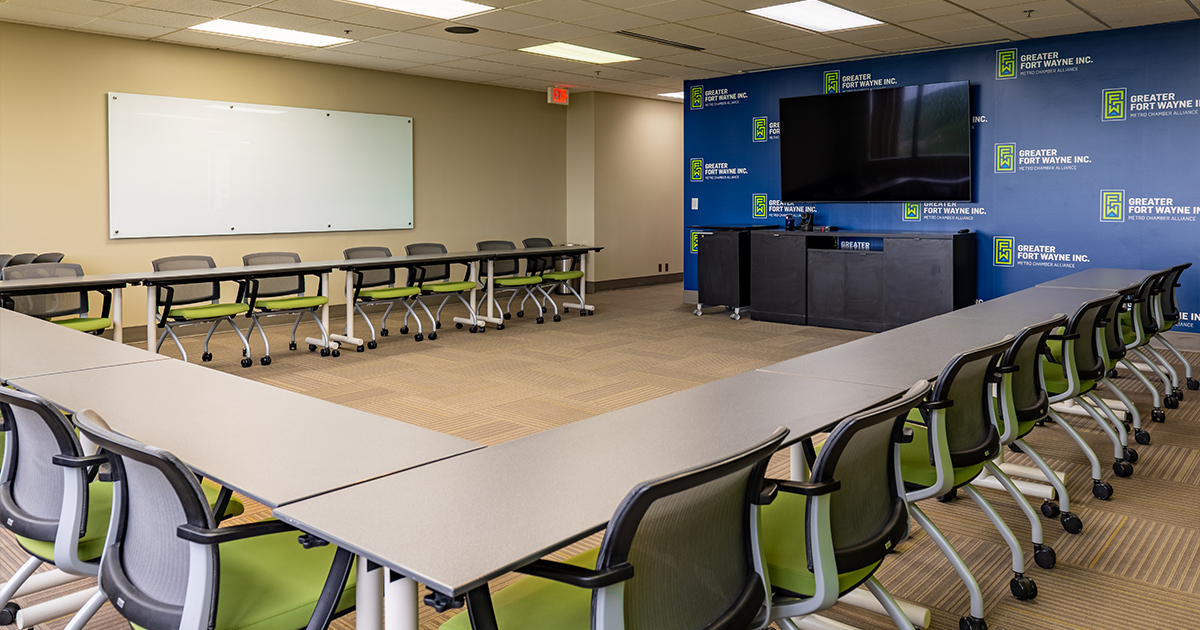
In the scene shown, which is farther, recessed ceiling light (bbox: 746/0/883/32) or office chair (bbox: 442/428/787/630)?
recessed ceiling light (bbox: 746/0/883/32)

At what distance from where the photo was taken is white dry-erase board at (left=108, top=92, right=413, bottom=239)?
8109 millimetres

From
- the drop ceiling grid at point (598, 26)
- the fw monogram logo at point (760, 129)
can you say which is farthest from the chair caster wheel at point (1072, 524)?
the fw monogram logo at point (760, 129)

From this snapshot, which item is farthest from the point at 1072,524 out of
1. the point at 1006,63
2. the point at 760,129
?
the point at 760,129

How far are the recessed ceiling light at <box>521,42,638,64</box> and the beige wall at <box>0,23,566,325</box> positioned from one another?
7.43ft

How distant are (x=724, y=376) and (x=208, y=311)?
4177 mm

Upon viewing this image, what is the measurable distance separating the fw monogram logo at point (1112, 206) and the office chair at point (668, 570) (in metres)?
7.44

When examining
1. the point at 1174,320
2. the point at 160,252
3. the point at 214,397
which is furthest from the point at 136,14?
the point at 1174,320

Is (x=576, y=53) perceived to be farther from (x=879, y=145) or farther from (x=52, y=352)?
(x=52, y=352)

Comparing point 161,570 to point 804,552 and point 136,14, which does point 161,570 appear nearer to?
point 804,552

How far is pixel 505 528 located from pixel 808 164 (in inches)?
339

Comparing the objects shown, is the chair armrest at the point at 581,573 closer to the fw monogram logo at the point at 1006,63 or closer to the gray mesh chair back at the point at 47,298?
the gray mesh chair back at the point at 47,298

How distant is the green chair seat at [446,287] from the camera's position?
852 centimetres

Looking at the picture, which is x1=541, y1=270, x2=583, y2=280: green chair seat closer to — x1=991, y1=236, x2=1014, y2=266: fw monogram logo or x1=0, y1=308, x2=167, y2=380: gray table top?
x1=991, y1=236, x2=1014, y2=266: fw monogram logo

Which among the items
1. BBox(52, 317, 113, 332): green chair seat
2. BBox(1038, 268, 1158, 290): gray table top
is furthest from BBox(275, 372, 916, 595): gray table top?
BBox(52, 317, 113, 332): green chair seat
